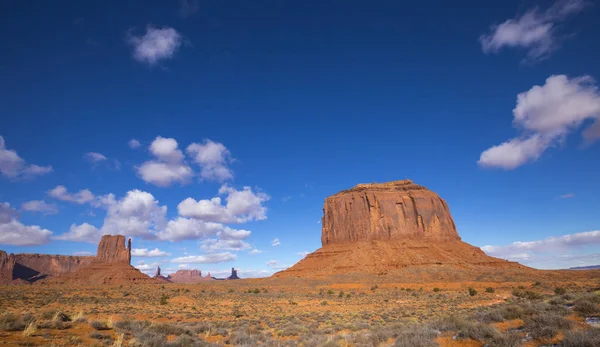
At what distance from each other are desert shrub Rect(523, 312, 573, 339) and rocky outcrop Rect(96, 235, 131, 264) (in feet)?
455

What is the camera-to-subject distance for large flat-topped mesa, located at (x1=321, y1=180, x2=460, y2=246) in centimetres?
8581

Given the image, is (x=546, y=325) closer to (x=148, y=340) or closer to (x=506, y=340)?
(x=506, y=340)

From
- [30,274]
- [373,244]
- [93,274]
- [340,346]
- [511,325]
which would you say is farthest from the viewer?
[30,274]

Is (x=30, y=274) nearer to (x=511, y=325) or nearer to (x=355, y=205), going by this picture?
(x=355, y=205)

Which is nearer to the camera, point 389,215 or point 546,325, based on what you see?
point 546,325

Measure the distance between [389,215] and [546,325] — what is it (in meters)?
82.8

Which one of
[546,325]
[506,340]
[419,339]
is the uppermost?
[546,325]

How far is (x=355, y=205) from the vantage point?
93.9 m

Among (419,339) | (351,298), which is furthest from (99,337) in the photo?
(351,298)

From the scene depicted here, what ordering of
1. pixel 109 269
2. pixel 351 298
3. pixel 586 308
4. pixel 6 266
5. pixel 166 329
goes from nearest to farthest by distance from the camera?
1. pixel 586 308
2. pixel 166 329
3. pixel 351 298
4. pixel 109 269
5. pixel 6 266

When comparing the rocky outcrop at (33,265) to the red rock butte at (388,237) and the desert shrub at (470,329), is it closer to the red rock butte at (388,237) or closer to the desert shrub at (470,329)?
the red rock butte at (388,237)

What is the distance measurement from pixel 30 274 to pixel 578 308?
197 m

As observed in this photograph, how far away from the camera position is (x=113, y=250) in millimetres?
122688

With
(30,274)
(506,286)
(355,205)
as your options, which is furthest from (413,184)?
(30,274)
